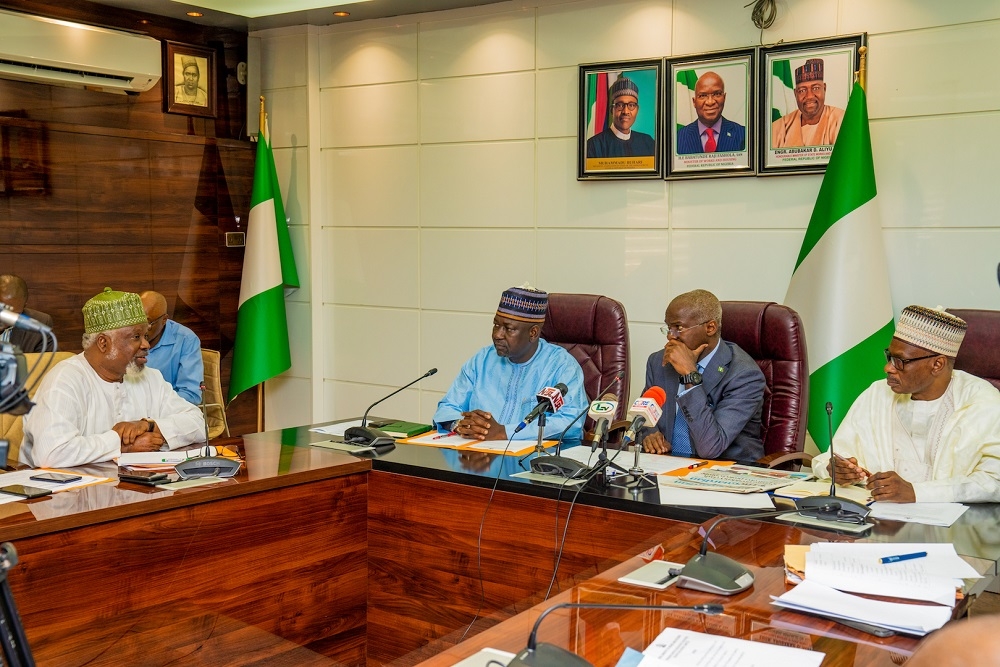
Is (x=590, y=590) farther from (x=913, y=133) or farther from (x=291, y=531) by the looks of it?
(x=913, y=133)

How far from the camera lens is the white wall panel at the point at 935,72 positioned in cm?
393

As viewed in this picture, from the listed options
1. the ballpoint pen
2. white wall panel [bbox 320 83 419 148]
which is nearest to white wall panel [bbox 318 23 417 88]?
white wall panel [bbox 320 83 419 148]

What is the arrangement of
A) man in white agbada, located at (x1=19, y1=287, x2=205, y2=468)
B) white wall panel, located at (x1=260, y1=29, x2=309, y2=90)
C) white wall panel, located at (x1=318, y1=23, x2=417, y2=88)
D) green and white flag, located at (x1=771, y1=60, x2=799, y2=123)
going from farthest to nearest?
white wall panel, located at (x1=260, y1=29, x2=309, y2=90) → white wall panel, located at (x1=318, y1=23, x2=417, y2=88) → green and white flag, located at (x1=771, y1=60, x2=799, y2=123) → man in white agbada, located at (x1=19, y1=287, x2=205, y2=468)

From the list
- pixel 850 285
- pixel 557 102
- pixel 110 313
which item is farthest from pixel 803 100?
pixel 110 313

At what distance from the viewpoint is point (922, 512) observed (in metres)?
2.40

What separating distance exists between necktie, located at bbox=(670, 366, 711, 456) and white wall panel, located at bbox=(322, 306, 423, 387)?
2293 mm

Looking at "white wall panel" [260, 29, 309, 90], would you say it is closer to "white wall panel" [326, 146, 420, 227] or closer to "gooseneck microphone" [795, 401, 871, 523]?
"white wall panel" [326, 146, 420, 227]

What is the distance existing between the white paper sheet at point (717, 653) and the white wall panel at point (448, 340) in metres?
3.80

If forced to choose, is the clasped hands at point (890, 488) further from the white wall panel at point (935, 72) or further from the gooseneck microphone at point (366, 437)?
the white wall panel at point (935, 72)

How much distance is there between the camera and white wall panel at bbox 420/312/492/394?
537 cm

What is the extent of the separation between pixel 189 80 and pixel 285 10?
2.23 ft

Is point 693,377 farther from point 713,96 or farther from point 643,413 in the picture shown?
point 713,96

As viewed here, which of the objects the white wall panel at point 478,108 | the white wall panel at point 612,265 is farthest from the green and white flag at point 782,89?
the white wall panel at point 478,108

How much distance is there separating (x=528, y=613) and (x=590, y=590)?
139mm
